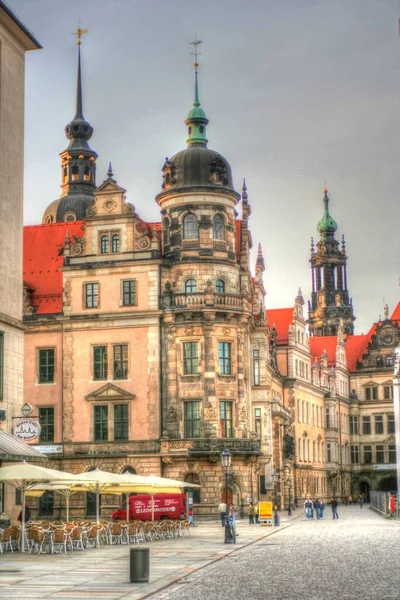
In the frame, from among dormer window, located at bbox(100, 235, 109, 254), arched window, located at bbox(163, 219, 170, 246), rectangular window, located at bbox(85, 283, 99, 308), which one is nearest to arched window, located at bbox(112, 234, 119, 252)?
dormer window, located at bbox(100, 235, 109, 254)

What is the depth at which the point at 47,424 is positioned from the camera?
65312mm

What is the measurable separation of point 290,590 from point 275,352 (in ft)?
209

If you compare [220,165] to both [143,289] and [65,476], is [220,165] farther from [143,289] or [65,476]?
[65,476]

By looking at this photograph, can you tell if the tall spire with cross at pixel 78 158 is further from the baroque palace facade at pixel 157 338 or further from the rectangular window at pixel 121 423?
the rectangular window at pixel 121 423

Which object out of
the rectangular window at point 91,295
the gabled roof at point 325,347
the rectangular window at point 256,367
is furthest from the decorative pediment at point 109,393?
the gabled roof at point 325,347

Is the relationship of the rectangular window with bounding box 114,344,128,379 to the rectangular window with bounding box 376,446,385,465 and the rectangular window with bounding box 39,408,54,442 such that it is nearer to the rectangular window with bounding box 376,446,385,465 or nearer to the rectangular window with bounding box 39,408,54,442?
the rectangular window with bounding box 39,408,54,442

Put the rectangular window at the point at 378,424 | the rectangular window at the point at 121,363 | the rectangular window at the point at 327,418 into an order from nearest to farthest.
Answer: the rectangular window at the point at 121,363 → the rectangular window at the point at 327,418 → the rectangular window at the point at 378,424

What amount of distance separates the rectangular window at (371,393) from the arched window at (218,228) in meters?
58.1

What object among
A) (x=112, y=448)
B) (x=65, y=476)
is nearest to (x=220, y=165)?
(x=112, y=448)

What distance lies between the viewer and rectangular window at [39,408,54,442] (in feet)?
213

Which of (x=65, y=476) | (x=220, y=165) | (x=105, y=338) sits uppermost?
(x=220, y=165)

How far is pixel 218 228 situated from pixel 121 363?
10.4 meters

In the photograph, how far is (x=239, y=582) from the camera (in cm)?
2386

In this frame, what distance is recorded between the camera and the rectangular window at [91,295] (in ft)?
215
